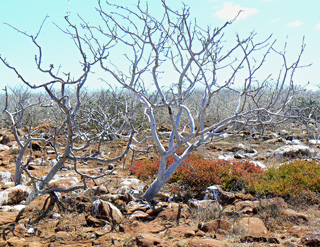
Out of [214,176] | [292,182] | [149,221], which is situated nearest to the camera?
[149,221]

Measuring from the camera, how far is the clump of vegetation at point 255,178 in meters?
6.47

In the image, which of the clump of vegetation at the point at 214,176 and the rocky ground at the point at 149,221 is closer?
the rocky ground at the point at 149,221

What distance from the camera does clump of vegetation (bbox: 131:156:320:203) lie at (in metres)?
6.47

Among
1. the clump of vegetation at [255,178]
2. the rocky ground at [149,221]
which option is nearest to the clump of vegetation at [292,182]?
the clump of vegetation at [255,178]

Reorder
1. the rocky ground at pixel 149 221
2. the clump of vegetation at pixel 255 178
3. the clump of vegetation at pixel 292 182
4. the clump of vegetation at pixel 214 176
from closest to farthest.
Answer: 1. the rocky ground at pixel 149 221
2. the clump of vegetation at pixel 292 182
3. the clump of vegetation at pixel 255 178
4. the clump of vegetation at pixel 214 176

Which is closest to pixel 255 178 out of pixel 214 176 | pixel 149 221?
pixel 214 176

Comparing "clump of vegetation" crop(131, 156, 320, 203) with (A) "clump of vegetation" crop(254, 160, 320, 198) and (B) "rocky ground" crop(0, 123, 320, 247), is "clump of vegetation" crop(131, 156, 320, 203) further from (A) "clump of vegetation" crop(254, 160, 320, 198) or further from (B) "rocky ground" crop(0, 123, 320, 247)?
(B) "rocky ground" crop(0, 123, 320, 247)

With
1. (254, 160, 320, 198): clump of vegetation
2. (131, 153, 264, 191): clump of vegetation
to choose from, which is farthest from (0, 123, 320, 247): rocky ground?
(131, 153, 264, 191): clump of vegetation

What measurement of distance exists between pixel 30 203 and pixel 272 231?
378cm

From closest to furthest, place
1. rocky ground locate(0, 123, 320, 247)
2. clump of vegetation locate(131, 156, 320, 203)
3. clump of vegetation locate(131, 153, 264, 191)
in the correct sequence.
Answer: rocky ground locate(0, 123, 320, 247) < clump of vegetation locate(131, 156, 320, 203) < clump of vegetation locate(131, 153, 264, 191)

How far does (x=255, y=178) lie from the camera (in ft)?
24.0

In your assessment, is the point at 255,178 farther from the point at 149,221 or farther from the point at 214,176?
the point at 149,221

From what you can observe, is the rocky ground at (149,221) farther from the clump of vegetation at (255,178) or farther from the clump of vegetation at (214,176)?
the clump of vegetation at (214,176)

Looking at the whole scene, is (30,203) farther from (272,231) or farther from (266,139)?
(266,139)
